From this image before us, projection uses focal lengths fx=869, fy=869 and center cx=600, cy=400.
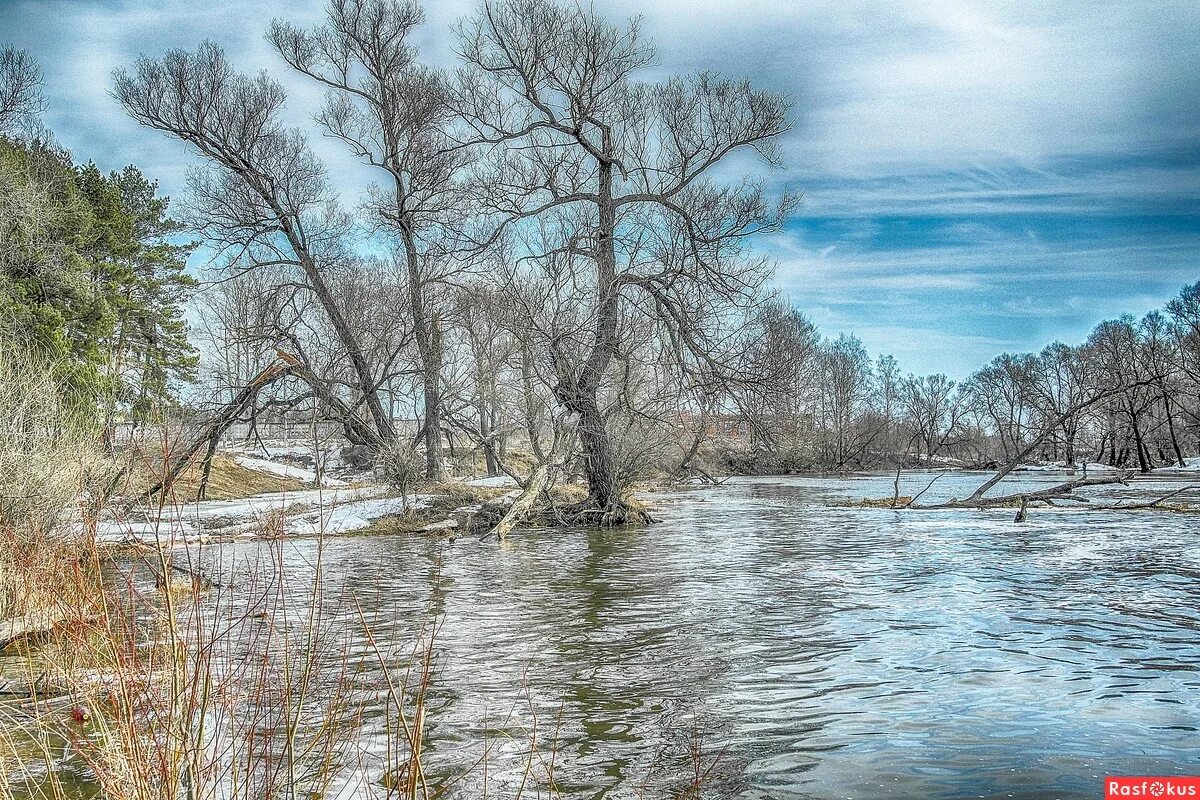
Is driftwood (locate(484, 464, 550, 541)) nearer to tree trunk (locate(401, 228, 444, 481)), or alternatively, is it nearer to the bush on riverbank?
tree trunk (locate(401, 228, 444, 481))

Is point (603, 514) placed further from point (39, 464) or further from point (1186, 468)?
point (1186, 468)

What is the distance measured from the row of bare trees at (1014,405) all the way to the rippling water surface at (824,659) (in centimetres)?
2261

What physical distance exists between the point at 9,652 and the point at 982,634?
10261 millimetres

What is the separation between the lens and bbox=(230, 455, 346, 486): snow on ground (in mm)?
36062

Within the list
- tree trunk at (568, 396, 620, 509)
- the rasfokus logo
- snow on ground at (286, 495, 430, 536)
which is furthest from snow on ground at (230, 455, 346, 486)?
the rasfokus logo

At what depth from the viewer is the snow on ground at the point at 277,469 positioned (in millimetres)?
36062

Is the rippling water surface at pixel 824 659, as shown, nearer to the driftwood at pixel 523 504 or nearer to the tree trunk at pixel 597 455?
the driftwood at pixel 523 504

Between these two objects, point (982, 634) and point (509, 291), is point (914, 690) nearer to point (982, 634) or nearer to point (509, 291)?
point (982, 634)

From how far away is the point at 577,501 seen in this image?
24469 millimetres

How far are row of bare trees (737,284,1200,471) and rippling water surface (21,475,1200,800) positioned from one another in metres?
22.6

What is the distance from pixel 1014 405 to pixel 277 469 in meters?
64.0

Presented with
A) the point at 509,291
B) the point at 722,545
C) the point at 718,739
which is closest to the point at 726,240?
the point at 509,291

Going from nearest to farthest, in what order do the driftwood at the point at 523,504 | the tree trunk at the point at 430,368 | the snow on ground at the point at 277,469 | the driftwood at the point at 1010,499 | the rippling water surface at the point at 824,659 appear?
the rippling water surface at the point at 824,659
the driftwood at the point at 523,504
the driftwood at the point at 1010,499
the tree trunk at the point at 430,368
the snow on ground at the point at 277,469

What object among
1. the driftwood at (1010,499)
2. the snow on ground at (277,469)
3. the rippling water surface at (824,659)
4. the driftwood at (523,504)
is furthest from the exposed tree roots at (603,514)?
the snow on ground at (277,469)
